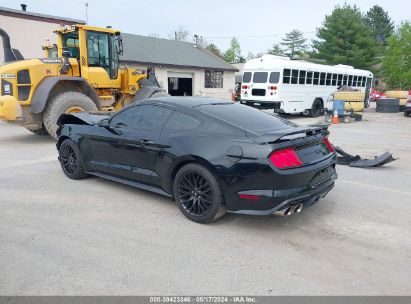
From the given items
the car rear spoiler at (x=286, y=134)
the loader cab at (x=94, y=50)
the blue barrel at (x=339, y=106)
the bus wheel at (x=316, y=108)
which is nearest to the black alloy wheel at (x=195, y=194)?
the car rear spoiler at (x=286, y=134)

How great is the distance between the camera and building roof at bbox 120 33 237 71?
25300mm

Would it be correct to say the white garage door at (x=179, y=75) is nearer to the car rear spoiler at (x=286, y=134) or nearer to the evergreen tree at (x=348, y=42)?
the evergreen tree at (x=348, y=42)

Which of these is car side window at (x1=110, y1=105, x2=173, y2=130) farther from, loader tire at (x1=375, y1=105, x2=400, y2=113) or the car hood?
loader tire at (x1=375, y1=105, x2=400, y2=113)

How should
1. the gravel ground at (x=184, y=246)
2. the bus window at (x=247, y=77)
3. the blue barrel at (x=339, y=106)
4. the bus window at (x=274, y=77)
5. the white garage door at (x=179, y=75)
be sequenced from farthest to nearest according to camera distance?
the white garage door at (x=179, y=75) → the bus window at (x=247, y=77) → the bus window at (x=274, y=77) → the blue barrel at (x=339, y=106) → the gravel ground at (x=184, y=246)

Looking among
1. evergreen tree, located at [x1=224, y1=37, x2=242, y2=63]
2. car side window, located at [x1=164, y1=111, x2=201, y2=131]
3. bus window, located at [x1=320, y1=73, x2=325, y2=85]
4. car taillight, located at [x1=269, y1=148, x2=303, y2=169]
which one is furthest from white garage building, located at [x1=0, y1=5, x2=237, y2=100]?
evergreen tree, located at [x1=224, y1=37, x2=242, y2=63]

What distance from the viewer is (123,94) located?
11367 millimetres

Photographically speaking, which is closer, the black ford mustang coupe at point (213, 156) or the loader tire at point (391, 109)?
the black ford mustang coupe at point (213, 156)

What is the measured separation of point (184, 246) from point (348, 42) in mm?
45646

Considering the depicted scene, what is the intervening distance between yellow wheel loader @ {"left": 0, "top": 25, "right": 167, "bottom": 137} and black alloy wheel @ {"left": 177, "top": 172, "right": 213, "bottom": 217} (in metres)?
5.94

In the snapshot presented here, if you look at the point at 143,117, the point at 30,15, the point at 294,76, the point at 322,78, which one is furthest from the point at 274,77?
the point at 30,15

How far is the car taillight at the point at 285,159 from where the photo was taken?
3.79m

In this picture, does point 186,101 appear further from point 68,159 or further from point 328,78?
point 328,78

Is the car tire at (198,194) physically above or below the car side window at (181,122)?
below

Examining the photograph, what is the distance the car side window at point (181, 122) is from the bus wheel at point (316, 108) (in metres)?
16.0
